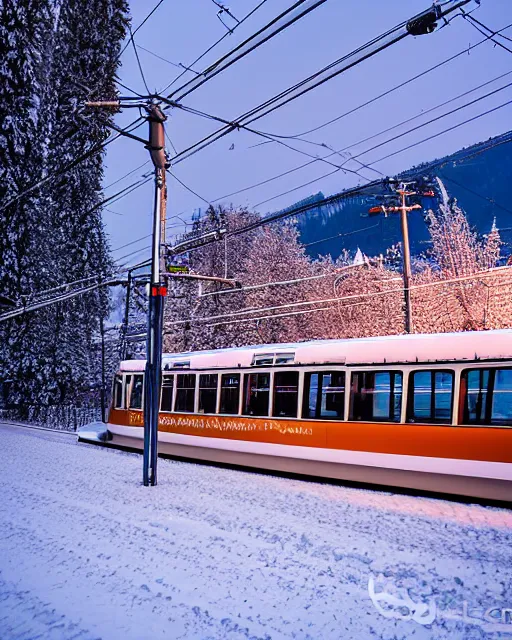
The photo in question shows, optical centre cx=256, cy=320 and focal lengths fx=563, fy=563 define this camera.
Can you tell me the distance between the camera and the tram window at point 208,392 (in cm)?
1633

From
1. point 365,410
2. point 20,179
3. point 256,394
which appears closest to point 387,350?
point 365,410

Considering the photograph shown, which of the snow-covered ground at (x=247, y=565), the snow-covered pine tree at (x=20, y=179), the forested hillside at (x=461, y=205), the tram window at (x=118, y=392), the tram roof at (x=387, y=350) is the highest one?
the forested hillside at (x=461, y=205)

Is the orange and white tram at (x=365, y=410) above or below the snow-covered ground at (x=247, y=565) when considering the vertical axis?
above

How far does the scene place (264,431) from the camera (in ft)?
47.7

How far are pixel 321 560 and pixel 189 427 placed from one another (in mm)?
10579

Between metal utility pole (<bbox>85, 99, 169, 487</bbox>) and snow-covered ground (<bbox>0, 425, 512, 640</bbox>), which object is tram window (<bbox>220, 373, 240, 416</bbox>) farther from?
snow-covered ground (<bbox>0, 425, 512, 640</bbox>)

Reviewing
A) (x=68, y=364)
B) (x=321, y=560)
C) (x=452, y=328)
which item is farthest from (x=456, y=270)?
(x=321, y=560)

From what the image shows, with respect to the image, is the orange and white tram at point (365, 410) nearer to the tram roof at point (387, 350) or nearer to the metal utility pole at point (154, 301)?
the tram roof at point (387, 350)

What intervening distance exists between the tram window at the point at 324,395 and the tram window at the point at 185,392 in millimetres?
4619

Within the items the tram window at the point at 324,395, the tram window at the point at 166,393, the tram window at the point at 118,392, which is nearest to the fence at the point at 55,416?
the tram window at the point at 118,392

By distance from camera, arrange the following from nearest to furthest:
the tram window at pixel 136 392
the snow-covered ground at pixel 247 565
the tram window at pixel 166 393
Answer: the snow-covered ground at pixel 247 565 < the tram window at pixel 166 393 < the tram window at pixel 136 392

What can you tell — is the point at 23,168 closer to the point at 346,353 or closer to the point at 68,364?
the point at 68,364

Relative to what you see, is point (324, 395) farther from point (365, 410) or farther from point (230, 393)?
point (230, 393)

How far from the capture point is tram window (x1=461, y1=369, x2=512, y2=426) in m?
10.5
